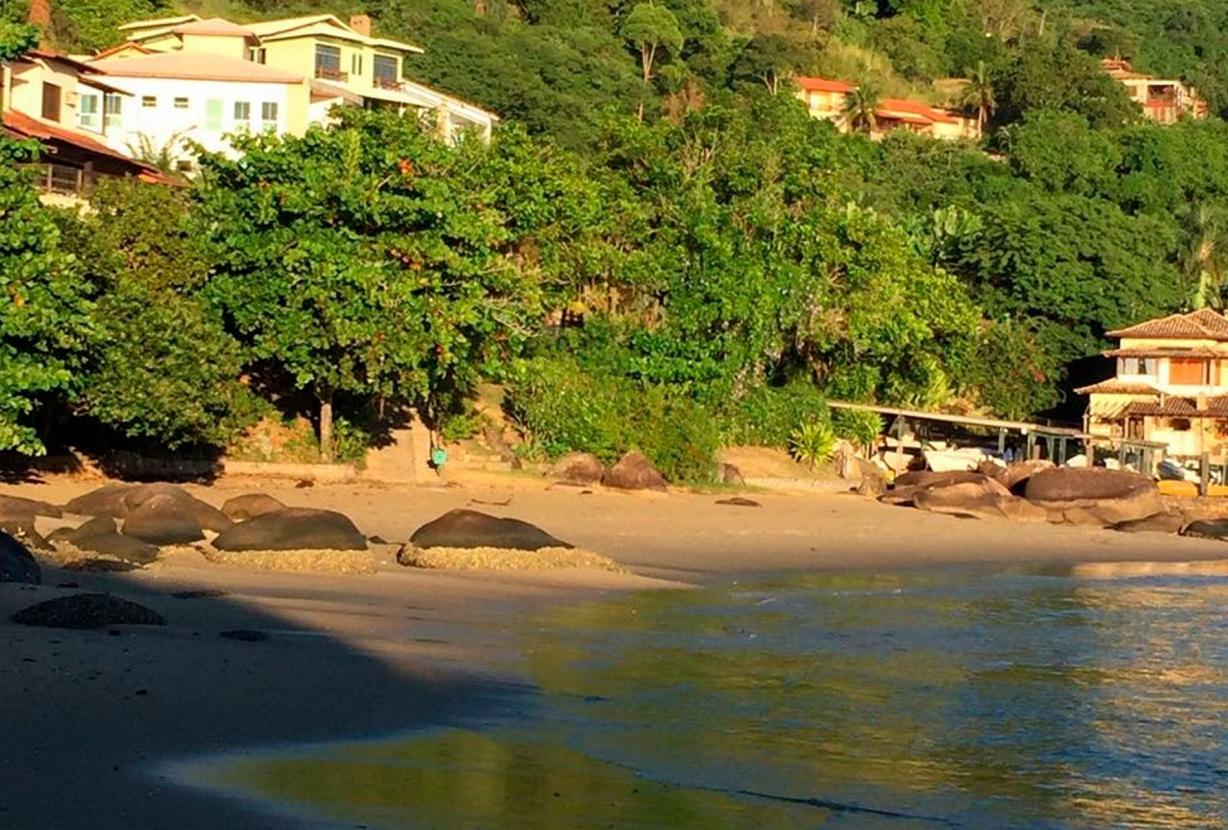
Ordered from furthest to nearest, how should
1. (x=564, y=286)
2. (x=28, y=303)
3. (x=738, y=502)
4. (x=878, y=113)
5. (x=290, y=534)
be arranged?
(x=878, y=113)
(x=564, y=286)
(x=738, y=502)
(x=28, y=303)
(x=290, y=534)

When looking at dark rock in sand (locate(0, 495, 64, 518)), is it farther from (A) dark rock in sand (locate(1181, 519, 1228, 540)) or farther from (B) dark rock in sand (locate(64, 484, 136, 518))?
(A) dark rock in sand (locate(1181, 519, 1228, 540))

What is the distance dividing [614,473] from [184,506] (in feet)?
57.9

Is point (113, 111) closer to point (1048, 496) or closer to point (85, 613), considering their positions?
point (1048, 496)

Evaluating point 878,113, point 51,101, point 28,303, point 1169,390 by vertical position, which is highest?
point 878,113

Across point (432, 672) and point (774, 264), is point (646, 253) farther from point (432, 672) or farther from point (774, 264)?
point (432, 672)

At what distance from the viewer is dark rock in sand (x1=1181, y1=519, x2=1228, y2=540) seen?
146 ft

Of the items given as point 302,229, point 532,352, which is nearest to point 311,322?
point 302,229

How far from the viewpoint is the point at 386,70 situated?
260 feet

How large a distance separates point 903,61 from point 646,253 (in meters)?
84.2

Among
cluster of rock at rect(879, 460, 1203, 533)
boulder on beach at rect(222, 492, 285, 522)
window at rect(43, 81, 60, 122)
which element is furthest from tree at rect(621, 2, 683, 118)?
boulder on beach at rect(222, 492, 285, 522)

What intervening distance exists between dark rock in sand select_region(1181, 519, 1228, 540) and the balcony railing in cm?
4394

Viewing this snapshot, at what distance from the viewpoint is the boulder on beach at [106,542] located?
75.6 feet

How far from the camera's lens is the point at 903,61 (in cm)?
12925

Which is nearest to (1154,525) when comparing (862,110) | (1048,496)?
(1048,496)
